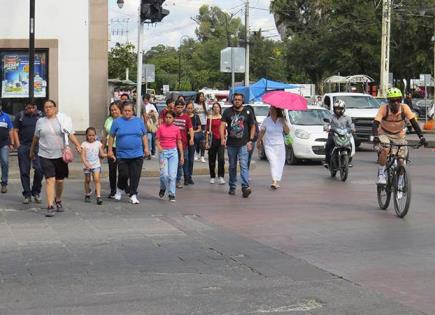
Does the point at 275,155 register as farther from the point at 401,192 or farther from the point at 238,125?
the point at 401,192

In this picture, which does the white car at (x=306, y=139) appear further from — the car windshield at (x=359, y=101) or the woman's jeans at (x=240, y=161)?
the woman's jeans at (x=240, y=161)

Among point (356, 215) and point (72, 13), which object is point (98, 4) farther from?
point (356, 215)

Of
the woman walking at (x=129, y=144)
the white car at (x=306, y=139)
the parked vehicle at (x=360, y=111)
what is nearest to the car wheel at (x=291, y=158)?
the white car at (x=306, y=139)

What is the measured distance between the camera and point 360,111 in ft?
84.6

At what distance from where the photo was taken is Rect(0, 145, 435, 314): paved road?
5.86 meters

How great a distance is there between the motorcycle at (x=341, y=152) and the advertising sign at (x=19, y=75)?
7.39 meters

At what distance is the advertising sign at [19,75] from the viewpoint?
1769cm

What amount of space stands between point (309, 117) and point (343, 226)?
451 inches

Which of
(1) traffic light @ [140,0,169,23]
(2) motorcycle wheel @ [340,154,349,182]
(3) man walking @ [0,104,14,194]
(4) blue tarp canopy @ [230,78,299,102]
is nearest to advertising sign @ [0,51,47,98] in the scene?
(1) traffic light @ [140,0,169,23]

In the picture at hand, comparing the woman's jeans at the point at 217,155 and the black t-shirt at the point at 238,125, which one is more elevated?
the black t-shirt at the point at 238,125

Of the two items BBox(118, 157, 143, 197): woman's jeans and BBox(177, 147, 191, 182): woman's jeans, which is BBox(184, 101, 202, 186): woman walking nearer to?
BBox(177, 147, 191, 182): woman's jeans

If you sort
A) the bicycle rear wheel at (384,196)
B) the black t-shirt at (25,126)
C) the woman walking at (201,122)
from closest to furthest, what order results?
the bicycle rear wheel at (384,196) < the black t-shirt at (25,126) < the woman walking at (201,122)

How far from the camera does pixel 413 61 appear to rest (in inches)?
2036

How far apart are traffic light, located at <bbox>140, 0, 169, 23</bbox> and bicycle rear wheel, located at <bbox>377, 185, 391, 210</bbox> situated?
654 centimetres
